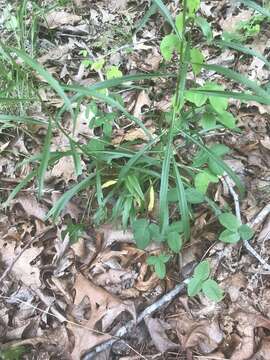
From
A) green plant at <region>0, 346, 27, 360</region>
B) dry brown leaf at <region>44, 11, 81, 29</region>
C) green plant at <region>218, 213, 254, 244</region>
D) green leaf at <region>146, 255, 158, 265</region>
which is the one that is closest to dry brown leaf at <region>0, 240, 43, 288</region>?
green plant at <region>0, 346, 27, 360</region>

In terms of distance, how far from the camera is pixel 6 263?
86.4 inches

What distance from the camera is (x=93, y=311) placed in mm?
1982

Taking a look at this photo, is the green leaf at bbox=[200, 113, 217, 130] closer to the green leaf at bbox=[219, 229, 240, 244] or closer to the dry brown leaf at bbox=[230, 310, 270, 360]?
the green leaf at bbox=[219, 229, 240, 244]

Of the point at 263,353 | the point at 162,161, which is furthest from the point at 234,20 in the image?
the point at 263,353

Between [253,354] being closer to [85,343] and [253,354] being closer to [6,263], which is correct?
[85,343]

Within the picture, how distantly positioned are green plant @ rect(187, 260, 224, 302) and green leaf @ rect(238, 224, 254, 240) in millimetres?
189

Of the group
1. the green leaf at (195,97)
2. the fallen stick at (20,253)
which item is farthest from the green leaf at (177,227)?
the fallen stick at (20,253)

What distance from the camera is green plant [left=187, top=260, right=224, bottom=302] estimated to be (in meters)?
1.85

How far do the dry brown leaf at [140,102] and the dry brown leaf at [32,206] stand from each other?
2.51 ft

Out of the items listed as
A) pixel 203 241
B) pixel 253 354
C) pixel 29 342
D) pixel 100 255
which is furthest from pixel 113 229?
pixel 253 354

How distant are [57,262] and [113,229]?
31 cm

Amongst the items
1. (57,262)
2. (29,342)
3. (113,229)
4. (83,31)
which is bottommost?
(29,342)

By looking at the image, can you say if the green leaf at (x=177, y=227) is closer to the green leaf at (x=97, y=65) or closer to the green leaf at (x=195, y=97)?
the green leaf at (x=195, y=97)

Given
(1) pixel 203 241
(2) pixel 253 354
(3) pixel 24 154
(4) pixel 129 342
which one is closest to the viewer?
(2) pixel 253 354
